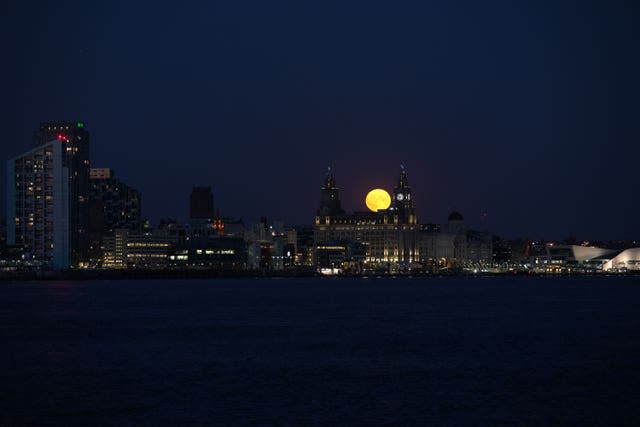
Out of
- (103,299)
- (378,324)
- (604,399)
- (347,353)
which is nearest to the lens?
(604,399)

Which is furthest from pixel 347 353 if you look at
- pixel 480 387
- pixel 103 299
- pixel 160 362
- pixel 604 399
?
pixel 103 299

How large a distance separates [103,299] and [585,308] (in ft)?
194

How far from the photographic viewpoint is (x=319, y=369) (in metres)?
56.8

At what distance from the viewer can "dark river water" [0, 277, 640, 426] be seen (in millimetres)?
43594

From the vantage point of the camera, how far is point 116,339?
74.1 meters

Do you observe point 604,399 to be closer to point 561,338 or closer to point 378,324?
point 561,338

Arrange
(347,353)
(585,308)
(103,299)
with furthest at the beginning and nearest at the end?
1. (103,299)
2. (585,308)
3. (347,353)

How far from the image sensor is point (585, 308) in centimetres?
11462

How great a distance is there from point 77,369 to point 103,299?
268 ft

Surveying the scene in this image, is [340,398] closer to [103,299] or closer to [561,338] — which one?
[561,338]

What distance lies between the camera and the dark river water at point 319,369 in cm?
4359

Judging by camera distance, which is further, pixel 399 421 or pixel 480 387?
pixel 480 387

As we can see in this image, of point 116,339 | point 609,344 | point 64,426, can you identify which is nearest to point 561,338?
point 609,344

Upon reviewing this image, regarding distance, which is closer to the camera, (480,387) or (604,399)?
(604,399)
